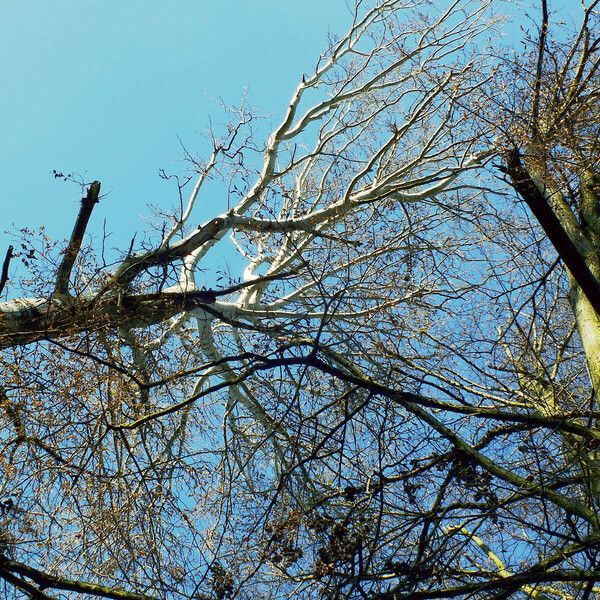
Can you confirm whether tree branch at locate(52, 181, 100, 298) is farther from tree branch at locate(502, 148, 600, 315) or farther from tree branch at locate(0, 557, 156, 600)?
tree branch at locate(502, 148, 600, 315)

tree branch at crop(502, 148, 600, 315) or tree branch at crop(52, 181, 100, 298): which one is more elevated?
tree branch at crop(52, 181, 100, 298)

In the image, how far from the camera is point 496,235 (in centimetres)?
771

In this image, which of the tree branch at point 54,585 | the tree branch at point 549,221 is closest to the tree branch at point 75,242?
the tree branch at point 54,585

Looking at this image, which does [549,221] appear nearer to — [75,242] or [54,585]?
[54,585]

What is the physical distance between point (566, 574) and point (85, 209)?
452 cm

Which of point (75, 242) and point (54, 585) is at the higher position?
point (75, 242)

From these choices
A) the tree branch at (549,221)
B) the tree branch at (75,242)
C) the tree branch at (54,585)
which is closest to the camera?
the tree branch at (54,585)

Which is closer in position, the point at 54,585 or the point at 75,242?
the point at 54,585

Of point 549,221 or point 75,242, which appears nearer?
point 549,221

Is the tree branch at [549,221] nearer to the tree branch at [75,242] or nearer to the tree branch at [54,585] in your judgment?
the tree branch at [54,585]

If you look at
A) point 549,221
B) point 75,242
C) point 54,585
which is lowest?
point 54,585

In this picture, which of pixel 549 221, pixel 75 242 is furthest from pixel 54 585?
pixel 549 221

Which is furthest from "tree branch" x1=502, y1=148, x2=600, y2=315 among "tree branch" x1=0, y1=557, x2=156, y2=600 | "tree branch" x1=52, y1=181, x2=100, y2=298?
"tree branch" x1=52, y1=181, x2=100, y2=298

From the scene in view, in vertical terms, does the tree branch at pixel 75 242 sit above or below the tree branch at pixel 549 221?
above
